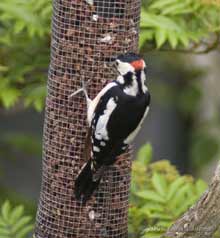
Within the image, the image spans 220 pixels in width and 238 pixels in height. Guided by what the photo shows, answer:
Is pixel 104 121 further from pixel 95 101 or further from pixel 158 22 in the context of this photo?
pixel 158 22

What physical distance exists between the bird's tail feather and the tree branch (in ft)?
1.95

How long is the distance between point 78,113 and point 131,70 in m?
0.50

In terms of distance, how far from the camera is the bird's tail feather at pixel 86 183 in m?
5.44

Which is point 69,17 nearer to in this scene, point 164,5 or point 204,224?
Result: point 164,5

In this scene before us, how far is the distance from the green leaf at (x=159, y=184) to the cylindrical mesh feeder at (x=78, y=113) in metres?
0.19

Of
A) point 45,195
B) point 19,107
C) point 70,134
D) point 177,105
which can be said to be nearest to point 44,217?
point 45,195

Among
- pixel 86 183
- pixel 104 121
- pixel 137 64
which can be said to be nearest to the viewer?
pixel 137 64

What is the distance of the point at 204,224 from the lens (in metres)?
4.96

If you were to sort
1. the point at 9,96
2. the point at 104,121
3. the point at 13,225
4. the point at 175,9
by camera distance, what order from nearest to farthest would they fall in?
the point at 104,121 < the point at 13,225 < the point at 175,9 < the point at 9,96

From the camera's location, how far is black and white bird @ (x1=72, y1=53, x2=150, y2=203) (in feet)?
16.9

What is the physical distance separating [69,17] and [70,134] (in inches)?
24.2

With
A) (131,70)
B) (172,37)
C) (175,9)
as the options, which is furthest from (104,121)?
(175,9)

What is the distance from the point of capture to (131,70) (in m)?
5.11

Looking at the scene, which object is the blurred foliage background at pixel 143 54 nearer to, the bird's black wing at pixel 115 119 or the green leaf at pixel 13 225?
the green leaf at pixel 13 225
